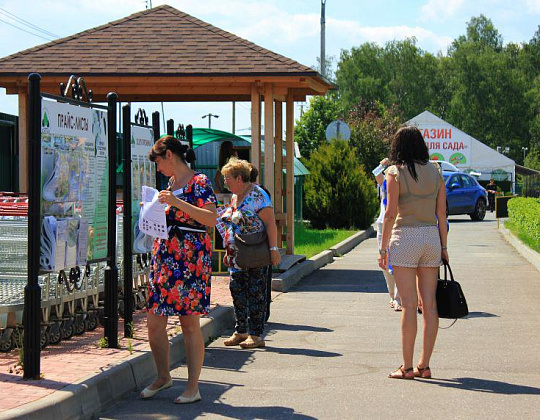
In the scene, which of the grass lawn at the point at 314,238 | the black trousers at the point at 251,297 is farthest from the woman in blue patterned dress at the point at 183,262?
the grass lawn at the point at 314,238

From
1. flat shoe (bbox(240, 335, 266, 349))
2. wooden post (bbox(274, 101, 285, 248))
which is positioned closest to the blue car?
wooden post (bbox(274, 101, 285, 248))

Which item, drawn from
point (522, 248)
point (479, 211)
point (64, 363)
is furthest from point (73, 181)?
point (479, 211)

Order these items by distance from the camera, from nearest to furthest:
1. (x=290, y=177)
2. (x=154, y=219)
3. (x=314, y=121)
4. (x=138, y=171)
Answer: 1. (x=154, y=219)
2. (x=138, y=171)
3. (x=290, y=177)
4. (x=314, y=121)

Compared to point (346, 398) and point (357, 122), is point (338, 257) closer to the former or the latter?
point (346, 398)

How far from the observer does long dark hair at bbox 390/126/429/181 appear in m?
8.16

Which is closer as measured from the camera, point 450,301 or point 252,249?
point 450,301

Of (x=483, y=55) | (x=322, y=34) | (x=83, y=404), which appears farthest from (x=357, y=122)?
(x=483, y=55)

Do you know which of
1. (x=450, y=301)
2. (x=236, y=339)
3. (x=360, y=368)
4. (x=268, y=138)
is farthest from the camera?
(x=268, y=138)

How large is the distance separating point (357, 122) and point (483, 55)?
4643 cm

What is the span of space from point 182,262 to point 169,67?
8821mm

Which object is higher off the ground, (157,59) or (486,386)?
(157,59)

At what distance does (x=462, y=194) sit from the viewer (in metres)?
37.2

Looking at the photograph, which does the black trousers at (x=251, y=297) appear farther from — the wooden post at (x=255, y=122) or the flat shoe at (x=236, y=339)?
the wooden post at (x=255, y=122)

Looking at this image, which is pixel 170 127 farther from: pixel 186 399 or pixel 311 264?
pixel 311 264
